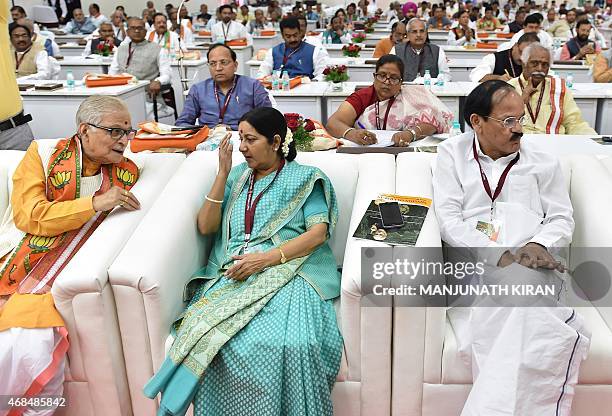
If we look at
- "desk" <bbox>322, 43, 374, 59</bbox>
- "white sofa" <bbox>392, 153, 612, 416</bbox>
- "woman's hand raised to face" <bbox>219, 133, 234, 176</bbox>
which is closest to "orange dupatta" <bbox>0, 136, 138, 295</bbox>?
"woman's hand raised to face" <bbox>219, 133, 234, 176</bbox>

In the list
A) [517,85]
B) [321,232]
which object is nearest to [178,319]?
[321,232]

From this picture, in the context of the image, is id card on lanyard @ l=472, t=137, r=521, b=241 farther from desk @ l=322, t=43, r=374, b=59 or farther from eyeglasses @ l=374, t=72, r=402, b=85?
desk @ l=322, t=43, r=374, b=59

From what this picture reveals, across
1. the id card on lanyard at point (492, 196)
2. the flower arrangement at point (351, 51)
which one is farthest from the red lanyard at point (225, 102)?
the flower arrangement at point (351, 51)

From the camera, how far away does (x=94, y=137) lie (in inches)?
88.6

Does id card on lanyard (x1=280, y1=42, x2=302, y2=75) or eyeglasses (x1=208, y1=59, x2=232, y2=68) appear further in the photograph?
id card on lanyard (x1=280, y1=42, x2=302, y2=75)

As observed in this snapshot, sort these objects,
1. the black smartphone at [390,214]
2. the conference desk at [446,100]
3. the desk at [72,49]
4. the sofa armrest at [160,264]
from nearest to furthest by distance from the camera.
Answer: the sofa armrest at [160,264]
the black smartphone at [390,214]
the conference desk at [446,100]
the desk at [72,49]

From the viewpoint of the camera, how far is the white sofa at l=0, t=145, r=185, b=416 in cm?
195

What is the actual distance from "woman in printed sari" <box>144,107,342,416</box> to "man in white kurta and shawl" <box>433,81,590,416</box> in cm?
44

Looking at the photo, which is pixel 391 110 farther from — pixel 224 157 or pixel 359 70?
pixel 359 70

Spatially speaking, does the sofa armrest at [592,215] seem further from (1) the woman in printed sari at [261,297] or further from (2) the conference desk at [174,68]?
(2) the conference desk at [174,68]

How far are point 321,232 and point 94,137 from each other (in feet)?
2.96

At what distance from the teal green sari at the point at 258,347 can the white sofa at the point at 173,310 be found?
0.08 metres

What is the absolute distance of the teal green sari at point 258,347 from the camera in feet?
6.11

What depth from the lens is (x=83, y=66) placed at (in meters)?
7.39
